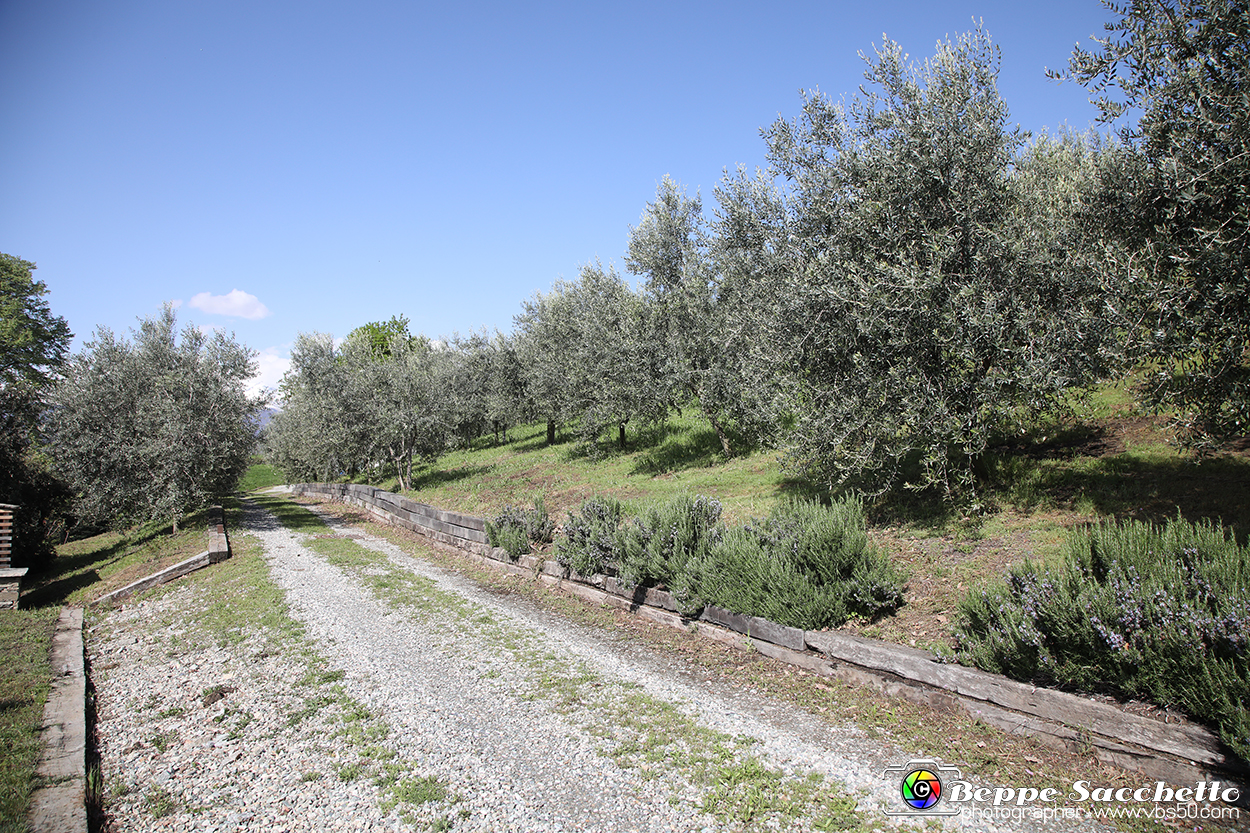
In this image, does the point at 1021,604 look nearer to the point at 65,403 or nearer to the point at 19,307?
the point at 65,403

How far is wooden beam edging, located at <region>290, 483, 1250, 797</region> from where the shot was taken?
134 inches

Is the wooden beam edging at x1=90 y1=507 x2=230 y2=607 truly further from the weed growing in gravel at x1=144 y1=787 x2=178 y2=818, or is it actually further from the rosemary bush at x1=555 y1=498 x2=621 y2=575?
the weed growing in gravel at x1=144 y1=787 x2=178 y2=818

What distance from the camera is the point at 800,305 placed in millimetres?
8602

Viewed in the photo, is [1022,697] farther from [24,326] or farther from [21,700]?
[24,326]

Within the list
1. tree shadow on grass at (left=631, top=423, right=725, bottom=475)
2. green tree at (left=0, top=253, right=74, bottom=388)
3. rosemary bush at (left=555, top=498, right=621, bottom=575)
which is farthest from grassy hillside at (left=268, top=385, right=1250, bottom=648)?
green tree at (left=0, top=253, right=74, bottom=388)

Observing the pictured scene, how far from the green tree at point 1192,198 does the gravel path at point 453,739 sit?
438cm

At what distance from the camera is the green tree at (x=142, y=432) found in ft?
53.0

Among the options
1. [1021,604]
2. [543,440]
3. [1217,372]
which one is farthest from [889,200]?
[543,440]

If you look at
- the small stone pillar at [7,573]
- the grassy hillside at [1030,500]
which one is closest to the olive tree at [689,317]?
the grassy hillside at [1030,500]

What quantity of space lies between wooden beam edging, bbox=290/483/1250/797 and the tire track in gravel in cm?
66

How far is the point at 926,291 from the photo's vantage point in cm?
720

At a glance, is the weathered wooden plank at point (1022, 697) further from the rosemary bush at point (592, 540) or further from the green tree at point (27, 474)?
the green tree at point (27, 474)

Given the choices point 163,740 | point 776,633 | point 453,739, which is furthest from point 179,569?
point 776,633

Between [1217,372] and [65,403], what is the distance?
24427mm
